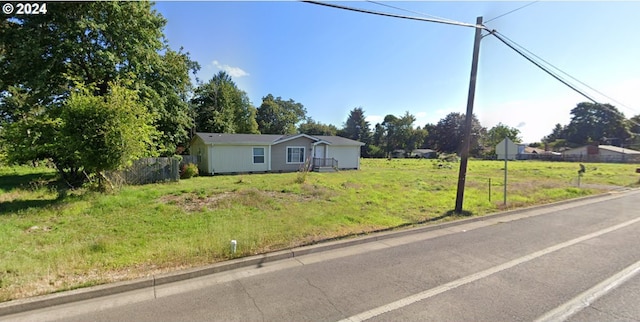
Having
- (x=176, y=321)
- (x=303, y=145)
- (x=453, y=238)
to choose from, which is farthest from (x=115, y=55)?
(x=453, y=238)

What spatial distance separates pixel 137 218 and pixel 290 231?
4.33 m

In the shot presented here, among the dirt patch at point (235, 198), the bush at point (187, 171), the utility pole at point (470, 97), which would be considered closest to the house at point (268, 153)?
the bush at point (187, 171)

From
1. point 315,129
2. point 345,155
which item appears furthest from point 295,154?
point 315,129

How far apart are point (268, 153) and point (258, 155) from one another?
812mm

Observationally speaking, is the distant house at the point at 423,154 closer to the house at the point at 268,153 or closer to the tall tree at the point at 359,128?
the tall tree at the point at 359,128

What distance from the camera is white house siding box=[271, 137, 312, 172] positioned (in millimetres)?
21297

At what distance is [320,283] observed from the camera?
153 inches

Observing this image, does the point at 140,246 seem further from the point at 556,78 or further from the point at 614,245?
the point at 556,78

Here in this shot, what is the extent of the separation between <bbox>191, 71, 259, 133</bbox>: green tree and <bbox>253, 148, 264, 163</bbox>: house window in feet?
51.5

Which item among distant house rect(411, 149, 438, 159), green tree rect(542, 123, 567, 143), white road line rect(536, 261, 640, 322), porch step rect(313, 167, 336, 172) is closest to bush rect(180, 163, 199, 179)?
porch step rect(313, 167, 336, 172)

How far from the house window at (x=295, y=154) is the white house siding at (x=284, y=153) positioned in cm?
26

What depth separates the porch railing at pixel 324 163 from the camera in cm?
2248

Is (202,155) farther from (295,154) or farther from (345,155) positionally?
(345,155)

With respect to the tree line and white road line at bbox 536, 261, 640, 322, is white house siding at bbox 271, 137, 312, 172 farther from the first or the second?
white road line at bbox 536, 261, 640, 322
